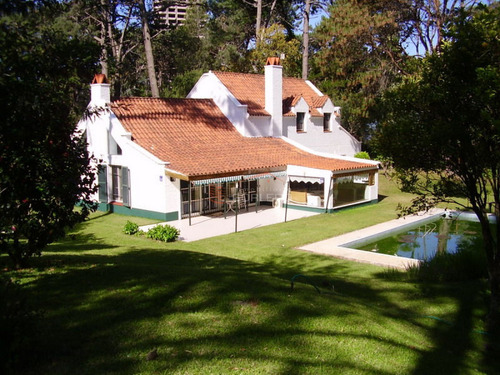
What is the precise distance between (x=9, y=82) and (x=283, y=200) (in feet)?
72.9

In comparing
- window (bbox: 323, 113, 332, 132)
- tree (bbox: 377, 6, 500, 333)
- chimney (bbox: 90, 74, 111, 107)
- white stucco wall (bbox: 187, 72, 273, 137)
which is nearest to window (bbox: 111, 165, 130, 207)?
chimney (bbox: 90, 74, 111, 107)

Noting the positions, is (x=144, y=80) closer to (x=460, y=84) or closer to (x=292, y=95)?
(x=292, y=95)

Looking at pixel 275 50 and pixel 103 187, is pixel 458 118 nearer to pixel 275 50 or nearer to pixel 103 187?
pixel 103 187

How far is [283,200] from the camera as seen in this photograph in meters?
27.7

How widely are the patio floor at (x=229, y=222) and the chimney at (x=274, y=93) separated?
21.1 ft

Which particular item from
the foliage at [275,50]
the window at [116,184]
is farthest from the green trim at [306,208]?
the foliage at [275,50]

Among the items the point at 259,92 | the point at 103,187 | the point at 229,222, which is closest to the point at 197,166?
the point at 229,222

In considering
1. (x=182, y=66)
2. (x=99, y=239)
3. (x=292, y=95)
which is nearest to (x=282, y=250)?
(x=99, y=239)

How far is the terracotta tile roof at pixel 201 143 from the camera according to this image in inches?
934

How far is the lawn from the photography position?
5.80 meters

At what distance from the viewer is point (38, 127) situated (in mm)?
7535

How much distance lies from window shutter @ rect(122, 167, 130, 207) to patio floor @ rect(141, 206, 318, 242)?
3041mm

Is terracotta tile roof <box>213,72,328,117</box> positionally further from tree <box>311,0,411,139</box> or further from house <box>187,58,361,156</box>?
tree <box>311,0,411,139</box>

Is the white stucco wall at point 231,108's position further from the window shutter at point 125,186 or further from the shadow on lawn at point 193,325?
the shadow on lawn at point 193,325
